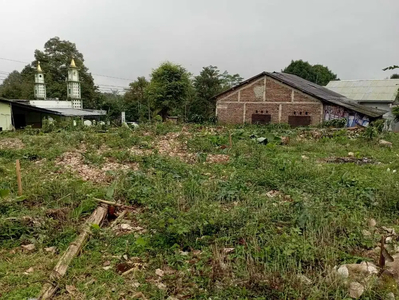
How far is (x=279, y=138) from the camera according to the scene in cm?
1213

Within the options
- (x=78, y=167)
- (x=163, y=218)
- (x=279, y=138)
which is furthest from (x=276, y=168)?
(x=279, y=138)

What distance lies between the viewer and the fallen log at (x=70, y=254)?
8.63 ft

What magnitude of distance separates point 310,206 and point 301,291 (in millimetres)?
1784

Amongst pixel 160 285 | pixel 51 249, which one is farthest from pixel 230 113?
pixel 160 285

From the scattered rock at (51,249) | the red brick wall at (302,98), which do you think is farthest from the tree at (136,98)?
the scattered rock at (51,249)

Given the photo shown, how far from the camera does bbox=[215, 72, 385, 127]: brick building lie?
1892cm

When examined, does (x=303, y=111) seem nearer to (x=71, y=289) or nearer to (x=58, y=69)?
(x=71, y=289)

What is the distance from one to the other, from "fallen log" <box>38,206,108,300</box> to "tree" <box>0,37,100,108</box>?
36483 millimetres

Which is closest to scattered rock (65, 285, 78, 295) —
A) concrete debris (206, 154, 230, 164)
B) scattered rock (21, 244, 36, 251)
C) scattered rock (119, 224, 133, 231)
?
scattered rock (21, 244, 36, 251)

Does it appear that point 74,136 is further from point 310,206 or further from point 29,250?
point 310,206

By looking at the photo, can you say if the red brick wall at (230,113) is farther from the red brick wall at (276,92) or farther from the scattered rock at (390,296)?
the scattered rock at (390,296)

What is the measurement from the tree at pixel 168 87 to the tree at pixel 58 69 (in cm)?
1498

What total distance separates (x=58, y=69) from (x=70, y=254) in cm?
4002

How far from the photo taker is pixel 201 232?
11.4 feet
